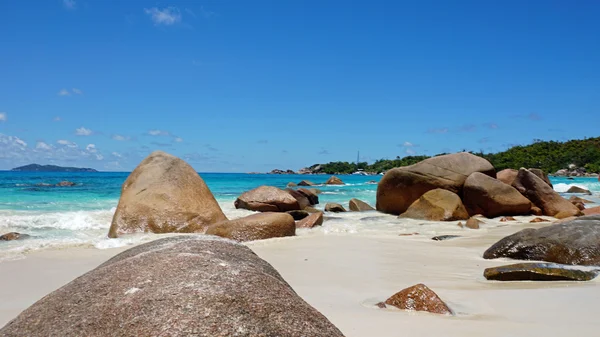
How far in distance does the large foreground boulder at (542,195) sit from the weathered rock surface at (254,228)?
896 cm

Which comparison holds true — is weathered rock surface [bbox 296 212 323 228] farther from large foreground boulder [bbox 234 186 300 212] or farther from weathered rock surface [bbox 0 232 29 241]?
weathered rock surface [bbox 0 232 29 241]

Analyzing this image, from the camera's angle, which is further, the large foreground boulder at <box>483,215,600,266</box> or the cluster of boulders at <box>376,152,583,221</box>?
Answer: the cluster of boulders at <box>376,152,583,221</box>

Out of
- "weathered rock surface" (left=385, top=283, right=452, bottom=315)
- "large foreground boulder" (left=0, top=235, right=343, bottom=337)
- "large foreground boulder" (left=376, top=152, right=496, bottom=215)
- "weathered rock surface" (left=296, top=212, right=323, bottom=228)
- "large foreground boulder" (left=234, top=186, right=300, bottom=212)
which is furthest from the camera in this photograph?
"large foreground boulder" (left=234, top=186, right=300, bottom=212)

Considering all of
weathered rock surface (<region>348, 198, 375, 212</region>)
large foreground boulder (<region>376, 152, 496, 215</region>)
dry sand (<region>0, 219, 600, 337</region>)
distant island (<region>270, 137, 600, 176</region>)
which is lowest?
dry sand (<region>0, 219, 600, 337</region>)

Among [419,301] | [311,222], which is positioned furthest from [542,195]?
[419,301]

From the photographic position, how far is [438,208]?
1321cm

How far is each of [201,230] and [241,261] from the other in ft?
24.0

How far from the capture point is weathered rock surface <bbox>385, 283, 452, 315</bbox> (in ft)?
13.1

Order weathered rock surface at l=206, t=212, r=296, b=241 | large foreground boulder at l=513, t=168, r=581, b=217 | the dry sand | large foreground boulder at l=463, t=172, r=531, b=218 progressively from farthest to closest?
large foreground boulder at l=513, t=168, r=581, b=217 < large foreground boulder at l=463, t=172, r=531, b=218 < weathered rock surface at l=206, t=212, r=296, b=241 < the dry sand

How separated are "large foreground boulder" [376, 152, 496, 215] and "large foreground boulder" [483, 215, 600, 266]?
820 centimetres

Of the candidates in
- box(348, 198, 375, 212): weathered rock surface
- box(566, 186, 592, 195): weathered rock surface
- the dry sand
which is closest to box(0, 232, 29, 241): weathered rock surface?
the dry sand

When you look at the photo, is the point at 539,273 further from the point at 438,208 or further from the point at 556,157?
the point at 556,157

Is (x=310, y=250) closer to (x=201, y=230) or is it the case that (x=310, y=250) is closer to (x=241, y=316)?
(x=201, y=230)

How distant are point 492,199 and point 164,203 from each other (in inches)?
366
